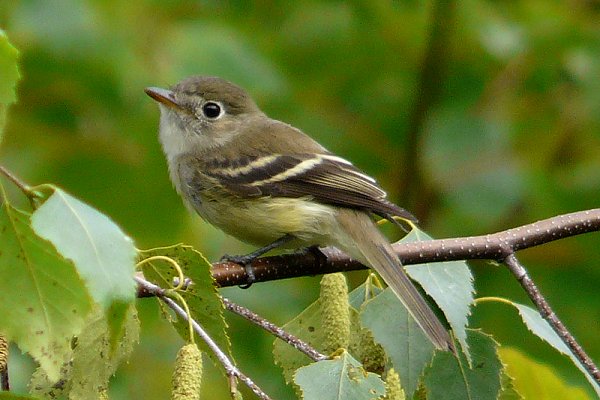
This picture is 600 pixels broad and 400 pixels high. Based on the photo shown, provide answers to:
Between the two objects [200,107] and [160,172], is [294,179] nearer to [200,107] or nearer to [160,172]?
[200,107]

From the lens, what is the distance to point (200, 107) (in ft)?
17.9

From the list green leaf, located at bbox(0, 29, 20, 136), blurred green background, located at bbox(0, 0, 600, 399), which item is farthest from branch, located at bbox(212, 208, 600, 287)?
blurred green background, located at bbox(0, 0, 600, 399)

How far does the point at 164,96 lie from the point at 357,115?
6.12ft

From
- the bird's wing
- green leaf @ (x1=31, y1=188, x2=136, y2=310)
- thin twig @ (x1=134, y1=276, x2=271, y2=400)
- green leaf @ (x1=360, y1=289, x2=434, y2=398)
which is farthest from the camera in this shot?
the bird's wing

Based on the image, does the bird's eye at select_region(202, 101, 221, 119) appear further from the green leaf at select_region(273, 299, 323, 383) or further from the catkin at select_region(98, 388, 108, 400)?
the catkin at select_region(98, 388, 108, 400)

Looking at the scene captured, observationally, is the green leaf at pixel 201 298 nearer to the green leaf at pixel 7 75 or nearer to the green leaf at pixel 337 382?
the green leaf at pixel 337 382

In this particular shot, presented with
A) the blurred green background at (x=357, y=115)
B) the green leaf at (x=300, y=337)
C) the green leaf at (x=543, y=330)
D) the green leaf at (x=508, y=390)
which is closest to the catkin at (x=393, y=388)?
the green leaf at (x=300, y=337)

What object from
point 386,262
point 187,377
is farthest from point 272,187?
point 187,377

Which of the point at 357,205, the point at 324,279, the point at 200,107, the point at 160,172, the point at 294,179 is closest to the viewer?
the point at 324,279

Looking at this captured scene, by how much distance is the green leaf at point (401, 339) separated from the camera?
9.24ft

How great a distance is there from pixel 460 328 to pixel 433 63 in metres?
3.79

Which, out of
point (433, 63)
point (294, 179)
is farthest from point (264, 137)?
point (433, 63)

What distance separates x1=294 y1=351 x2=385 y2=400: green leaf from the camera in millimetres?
2467

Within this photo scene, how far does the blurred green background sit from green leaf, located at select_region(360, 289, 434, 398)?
9.70 feet
